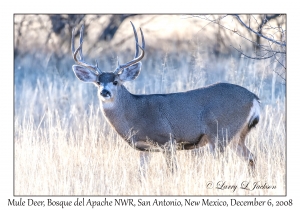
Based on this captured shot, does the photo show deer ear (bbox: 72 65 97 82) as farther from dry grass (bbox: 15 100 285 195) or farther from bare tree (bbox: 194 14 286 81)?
bare tree (bbox: 194 14 286 81)

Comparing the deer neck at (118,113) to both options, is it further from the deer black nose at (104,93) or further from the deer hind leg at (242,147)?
the deer hind leg at (242,147)

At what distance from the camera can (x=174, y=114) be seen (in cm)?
843

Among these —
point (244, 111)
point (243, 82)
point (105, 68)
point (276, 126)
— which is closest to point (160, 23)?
point (105, 68)

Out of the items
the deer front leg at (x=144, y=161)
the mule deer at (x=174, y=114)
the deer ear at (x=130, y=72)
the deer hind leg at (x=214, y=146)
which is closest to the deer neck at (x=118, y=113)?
the mule deer at (x=174, y=114)

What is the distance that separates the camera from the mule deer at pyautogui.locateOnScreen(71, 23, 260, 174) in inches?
324

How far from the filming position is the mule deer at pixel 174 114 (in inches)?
324

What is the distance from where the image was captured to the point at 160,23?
15203 mm

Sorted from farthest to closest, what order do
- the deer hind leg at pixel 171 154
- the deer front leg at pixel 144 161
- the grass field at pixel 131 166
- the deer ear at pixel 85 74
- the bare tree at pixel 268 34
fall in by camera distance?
the deer ear at pixel 85 74
the deer front leg at pixel 144 161
the deer hind leg at pixel 171 154
the bare tree at pixel 268 34
the grass field at pixel 131 166

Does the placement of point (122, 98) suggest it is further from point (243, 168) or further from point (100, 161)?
point (243, 168)

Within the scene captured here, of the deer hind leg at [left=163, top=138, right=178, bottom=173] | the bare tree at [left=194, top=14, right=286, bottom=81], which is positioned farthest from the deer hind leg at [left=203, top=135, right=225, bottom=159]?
the bare tree at [left=194, top=14, right=286, bottom=81]

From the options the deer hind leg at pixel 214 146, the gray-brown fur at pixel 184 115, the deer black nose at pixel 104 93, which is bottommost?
the deer hind leg at pixel 214 146

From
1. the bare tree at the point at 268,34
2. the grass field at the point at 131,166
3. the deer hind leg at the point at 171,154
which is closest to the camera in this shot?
the grass field at the point at 131,166

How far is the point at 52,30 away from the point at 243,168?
8.05 m

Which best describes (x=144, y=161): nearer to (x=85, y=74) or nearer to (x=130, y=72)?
(x=130, y=72)
